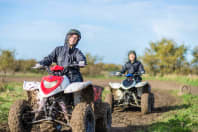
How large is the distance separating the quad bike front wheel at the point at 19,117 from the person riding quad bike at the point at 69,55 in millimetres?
1006

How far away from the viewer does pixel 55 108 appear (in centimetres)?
466

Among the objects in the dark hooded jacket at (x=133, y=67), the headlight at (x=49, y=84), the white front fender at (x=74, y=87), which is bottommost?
the white front fender at (x=74, y=87)

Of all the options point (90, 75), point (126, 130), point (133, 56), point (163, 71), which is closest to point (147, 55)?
point (163, 71)

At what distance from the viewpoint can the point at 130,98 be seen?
381 inches

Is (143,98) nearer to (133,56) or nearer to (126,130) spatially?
(133,56)

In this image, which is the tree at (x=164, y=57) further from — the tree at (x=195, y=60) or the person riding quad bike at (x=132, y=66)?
the person riding quad bike at (x=132, y=66)

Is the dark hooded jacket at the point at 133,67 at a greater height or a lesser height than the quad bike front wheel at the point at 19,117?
greater

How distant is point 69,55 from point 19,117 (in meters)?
1.63

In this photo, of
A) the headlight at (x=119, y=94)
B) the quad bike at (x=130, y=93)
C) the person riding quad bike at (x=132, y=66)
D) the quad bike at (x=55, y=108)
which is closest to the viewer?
the quad bike at (x=55, y=108)

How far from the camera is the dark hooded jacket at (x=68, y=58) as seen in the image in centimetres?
538

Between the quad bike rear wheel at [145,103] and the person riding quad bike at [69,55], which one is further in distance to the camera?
the quad bike rear wheel at [145,103]

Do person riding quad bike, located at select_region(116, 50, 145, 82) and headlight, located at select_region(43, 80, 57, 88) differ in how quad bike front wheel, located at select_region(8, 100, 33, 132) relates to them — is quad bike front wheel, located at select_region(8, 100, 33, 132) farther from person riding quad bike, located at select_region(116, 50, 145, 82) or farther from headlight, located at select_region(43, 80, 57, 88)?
person riding quad bike, located at select_region(116, 50, 145, 82)

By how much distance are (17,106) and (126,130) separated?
2839mm

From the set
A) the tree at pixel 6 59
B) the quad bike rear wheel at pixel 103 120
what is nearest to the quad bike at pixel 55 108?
the quad bike rear wheel at pixel 103 120
